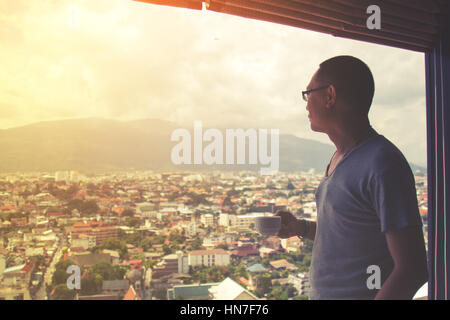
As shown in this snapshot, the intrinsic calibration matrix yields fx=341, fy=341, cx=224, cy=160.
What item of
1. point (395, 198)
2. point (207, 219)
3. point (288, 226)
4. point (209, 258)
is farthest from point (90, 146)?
point (395, 198)

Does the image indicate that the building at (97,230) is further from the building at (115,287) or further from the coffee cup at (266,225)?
the coffee cup at (266,225)

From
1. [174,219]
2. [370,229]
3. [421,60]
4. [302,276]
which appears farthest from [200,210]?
[421,60]

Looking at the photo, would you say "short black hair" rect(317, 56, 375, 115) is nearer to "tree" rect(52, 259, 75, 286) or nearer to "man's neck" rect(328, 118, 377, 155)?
"man's neck" rect(328, 118, 377, 155)

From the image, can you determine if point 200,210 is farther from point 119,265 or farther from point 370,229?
point 370,229

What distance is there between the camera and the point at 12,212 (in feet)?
3.99

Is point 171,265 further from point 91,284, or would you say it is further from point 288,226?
point 288,226

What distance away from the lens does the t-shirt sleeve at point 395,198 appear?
0.91 m

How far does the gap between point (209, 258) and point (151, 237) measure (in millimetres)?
257

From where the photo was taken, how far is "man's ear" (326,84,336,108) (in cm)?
117

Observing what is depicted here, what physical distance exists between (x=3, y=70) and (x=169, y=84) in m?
0.60

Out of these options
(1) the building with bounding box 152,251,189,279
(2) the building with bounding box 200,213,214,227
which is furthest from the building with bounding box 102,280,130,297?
(2) the building with bounding box 200,213,214,227

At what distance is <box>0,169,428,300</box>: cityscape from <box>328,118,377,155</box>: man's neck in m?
0.35

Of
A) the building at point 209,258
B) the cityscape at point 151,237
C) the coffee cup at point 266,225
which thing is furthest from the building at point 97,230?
the coffee cup at point 266,225

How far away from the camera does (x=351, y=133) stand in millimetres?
1156
